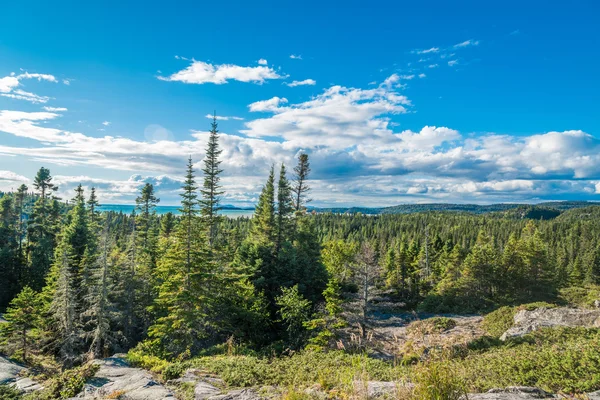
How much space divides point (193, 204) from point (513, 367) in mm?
21650

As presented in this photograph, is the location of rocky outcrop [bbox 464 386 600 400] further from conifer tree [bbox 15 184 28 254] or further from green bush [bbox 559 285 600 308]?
conifer tree [bbox 15 184 28 254]

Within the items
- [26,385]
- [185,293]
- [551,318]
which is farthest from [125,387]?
[551,318]

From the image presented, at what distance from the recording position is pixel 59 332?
25.2m

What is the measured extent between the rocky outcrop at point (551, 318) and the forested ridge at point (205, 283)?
9.54m

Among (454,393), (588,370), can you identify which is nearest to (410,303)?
(588,370)

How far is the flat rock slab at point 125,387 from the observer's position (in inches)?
398

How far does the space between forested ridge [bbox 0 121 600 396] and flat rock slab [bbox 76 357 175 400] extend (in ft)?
15.7

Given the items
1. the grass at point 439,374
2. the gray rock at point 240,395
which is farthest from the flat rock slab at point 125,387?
the gray rock at point 240,395

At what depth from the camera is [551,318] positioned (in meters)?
26.9

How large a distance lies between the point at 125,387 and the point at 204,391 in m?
3.42

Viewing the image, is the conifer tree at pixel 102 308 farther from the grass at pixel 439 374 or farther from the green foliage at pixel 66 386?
the grass at pixel 439 374

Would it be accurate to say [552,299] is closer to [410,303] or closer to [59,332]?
[410,303]

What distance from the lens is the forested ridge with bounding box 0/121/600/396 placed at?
22.6 m

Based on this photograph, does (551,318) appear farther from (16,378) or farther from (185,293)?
(16,378)
